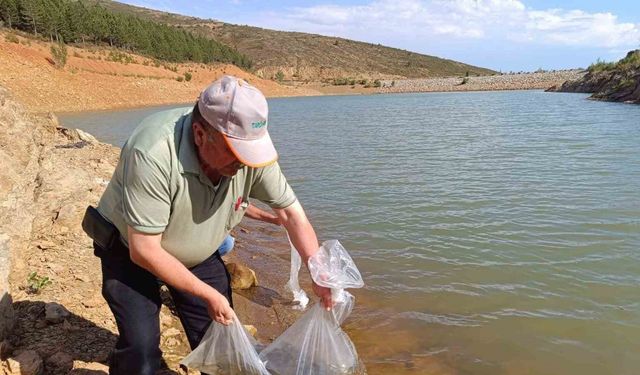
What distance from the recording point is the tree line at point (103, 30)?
4409cm

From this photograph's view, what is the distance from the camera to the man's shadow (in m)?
2.84

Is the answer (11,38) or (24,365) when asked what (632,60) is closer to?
(24,365)

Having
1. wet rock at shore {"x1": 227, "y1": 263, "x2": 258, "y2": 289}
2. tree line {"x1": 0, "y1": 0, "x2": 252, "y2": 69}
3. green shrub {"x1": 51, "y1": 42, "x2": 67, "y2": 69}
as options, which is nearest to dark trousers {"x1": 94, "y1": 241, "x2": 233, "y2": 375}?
wet rock at shore {"x1": 227, "y1": 263, "x2": 258, "y2": 289}

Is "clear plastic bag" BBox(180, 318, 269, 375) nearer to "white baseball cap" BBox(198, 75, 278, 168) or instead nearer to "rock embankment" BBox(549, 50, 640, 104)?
"white baseball cap" BBox(198, 75, 278, 168)

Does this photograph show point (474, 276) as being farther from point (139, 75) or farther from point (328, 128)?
point (139, 75)

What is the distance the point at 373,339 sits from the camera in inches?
164

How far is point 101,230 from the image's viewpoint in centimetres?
230

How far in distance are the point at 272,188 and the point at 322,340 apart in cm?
92

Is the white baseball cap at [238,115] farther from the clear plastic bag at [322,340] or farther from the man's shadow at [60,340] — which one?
the man's shadow at [60,340]

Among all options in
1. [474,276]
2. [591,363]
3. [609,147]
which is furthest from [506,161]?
[591,363]

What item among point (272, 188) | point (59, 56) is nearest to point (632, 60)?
point (272, 188)

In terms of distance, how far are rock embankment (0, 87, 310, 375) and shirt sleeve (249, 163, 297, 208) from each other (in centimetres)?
136

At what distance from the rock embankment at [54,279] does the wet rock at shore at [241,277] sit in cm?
8

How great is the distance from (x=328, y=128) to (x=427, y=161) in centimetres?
944
